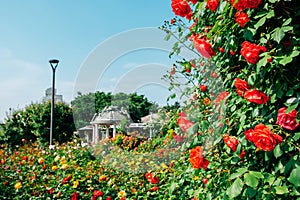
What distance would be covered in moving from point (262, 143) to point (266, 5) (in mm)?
519

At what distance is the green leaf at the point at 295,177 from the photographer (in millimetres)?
1112

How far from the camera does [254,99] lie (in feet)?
4.04

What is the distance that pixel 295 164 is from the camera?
1.13m

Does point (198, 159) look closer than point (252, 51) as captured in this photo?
No

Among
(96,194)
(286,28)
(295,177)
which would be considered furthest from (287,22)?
(96,194)

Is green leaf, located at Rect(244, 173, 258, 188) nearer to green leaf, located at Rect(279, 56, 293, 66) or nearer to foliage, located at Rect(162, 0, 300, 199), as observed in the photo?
foliage, located at Rect(162, 0, 300, 199)

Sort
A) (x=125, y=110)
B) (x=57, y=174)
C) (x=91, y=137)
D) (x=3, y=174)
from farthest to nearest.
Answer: (x=91, y=137) < (x=125, y=110) < (x=3, y=174) < (x=57, y=174)

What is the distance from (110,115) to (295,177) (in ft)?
13.3

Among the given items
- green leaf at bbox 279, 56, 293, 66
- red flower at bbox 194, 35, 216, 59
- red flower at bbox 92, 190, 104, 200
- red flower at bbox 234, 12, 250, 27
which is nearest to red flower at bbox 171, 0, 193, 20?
red flower at bbox 194, 35, 216, 59

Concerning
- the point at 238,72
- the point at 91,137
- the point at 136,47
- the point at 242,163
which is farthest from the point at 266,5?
the point at 91,137

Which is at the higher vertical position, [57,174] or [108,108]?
[108,108]

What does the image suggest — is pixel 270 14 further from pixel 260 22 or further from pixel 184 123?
pixel 184 123

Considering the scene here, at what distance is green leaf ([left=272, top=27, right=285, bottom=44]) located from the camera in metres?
1.19

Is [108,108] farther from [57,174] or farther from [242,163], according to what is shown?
[242,163]
